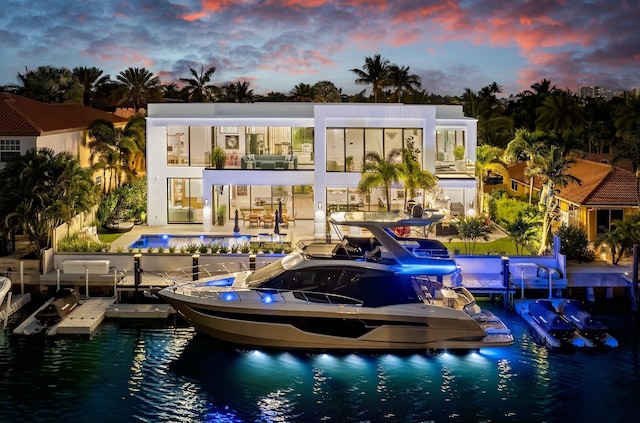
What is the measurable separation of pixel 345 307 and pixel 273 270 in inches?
110

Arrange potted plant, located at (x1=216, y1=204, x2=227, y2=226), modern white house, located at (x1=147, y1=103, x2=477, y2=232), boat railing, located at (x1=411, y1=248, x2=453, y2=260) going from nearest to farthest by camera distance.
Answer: boat railing, located at (x1=411, y1=248, x2=453, y2=260)
modern white house, located at (x1=147, y1=103, x2=477, y2=232)
potted plant, located at (x1=216, y1=204, x2=227, y2=226)

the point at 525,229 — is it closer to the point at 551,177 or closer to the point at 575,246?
the point at 575,246

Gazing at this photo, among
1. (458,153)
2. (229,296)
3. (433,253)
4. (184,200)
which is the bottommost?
(229,296)

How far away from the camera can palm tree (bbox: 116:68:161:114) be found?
2749 inches

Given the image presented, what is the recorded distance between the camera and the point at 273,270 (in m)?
25.6

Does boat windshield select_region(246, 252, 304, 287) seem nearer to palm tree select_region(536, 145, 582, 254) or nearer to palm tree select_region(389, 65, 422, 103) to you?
palm tree select_region(536, 145, 582, 254)

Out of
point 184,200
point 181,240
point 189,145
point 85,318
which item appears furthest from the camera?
point 189,145

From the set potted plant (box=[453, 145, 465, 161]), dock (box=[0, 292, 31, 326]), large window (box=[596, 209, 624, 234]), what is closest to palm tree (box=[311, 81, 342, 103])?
potted plant (box=[453, 145, 465, 161])

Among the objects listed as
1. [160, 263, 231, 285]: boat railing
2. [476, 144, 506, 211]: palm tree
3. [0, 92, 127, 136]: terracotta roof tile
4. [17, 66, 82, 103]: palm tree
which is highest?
[17, 66, 82, 103]: palm tree

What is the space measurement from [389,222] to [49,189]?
48.3ft

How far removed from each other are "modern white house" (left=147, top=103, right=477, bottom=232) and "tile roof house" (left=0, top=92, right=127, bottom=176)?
4.30 m

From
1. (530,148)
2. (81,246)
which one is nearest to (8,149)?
(81,246)

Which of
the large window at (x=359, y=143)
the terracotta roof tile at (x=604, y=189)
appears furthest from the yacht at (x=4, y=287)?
the terracotta roof tile at (x=604, y=189)

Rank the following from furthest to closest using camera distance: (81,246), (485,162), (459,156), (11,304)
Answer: (485,162)
(459,156)
(81,246)
(11,304)
